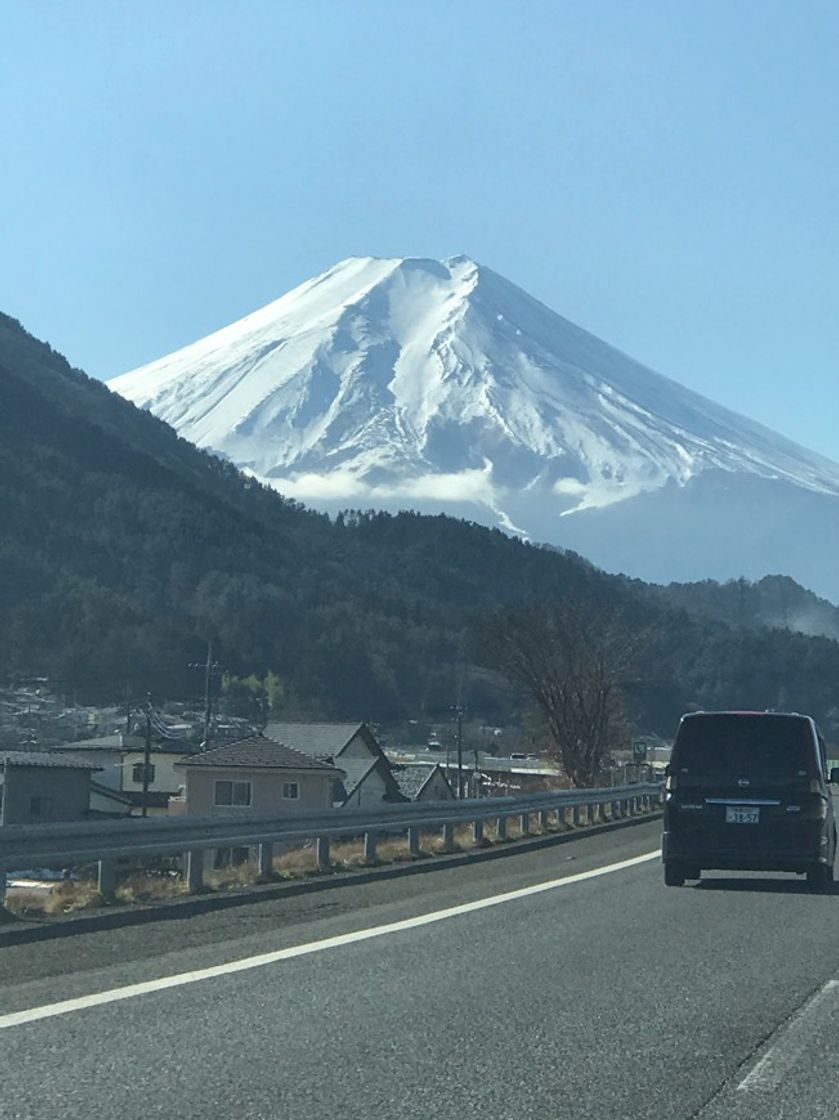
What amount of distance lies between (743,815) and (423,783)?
43145 millimetres

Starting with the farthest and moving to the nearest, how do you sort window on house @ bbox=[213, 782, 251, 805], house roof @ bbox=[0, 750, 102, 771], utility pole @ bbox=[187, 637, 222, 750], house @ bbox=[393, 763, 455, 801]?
utility pole @ bbox=[187, 637, 222, 750] < house @ bbox=[393, 763, 455, 801] < window on house @ bbox=[213, 782, 251, 805] < house roof @ bbox=[0, 750, 102, 771]

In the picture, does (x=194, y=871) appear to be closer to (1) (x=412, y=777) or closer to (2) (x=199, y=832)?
(2) (x=199, y=832)

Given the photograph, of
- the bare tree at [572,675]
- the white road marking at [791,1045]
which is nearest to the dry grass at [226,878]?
the white road marking at [791,1045]

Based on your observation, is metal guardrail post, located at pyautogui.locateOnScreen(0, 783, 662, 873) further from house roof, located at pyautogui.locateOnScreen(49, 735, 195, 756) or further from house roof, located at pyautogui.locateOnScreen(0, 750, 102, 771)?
house roof, located at pyautogui.locateOnScreen(49, 735, 195, 756)

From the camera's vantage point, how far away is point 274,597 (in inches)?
5468

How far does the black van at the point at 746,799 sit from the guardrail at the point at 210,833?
346 centimetres

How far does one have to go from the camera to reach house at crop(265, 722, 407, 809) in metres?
54.7

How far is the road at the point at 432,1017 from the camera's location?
6.40 meters

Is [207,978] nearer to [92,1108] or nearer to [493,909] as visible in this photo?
[92,1108]

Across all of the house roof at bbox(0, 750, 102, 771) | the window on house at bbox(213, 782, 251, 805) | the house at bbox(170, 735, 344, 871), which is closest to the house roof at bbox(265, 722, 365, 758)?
the house at bbox(170, 735, 344, 871)

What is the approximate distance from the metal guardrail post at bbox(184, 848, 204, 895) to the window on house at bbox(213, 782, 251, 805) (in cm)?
3518

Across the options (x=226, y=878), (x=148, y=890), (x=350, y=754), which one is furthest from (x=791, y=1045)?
(x=350, y=754)

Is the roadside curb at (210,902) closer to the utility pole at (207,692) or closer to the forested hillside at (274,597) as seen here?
the forested hillside at (274,597)

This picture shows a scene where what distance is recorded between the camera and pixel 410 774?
64.8 meters
